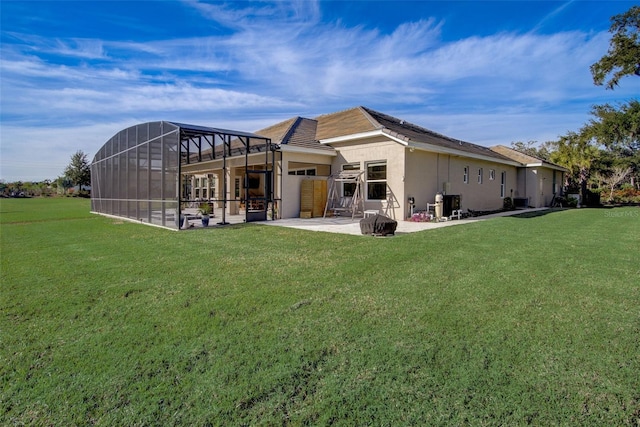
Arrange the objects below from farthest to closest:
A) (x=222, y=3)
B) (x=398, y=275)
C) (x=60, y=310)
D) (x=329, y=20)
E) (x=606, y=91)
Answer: (x=606, y=91), (x=329, y=20), (x=222, y=3), (x=398, y=275), (x=60, y=310)

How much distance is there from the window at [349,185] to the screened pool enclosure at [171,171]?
122 inches

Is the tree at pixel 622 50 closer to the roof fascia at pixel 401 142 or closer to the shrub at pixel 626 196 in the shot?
the shrub at pixel 626 196

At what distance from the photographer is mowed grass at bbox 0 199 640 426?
83.7 inches

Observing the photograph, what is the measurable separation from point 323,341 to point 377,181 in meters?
10.7

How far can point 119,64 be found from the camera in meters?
12.6

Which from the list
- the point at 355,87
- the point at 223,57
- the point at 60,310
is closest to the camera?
the point at 60,310

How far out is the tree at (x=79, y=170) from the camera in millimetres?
44656

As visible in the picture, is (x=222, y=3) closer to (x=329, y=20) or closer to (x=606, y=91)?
(x=329, y=20)

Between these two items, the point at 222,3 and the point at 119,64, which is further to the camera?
the point at 119,64

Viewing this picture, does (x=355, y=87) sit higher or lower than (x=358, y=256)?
higher

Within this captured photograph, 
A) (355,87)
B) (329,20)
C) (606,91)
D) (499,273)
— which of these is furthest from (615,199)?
(499,273)

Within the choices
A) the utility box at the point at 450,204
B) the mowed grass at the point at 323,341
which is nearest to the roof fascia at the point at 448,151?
the utility box at the point at 450,204

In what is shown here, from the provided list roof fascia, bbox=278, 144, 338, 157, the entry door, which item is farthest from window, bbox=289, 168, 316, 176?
the entry door

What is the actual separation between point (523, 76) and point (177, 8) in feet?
52.3
